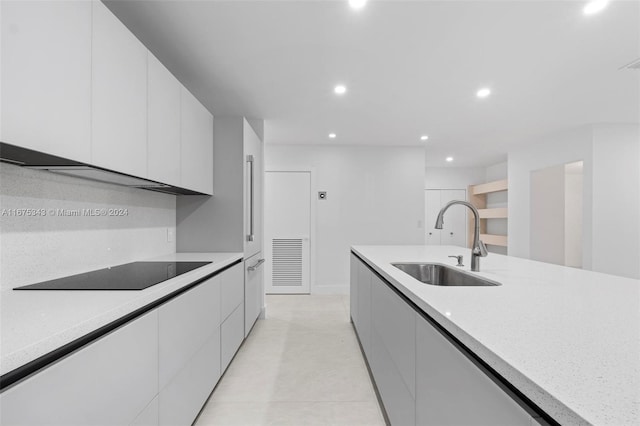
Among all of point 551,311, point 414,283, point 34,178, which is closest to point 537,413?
point 551,311

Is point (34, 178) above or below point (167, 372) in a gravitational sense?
above

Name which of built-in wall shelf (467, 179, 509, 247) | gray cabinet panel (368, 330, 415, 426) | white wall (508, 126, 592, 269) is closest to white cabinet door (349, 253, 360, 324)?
gray cabinet panel (368, 330, 415, 426)

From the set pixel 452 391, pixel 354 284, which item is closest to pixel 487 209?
pixel 354 284

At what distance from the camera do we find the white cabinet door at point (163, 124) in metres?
1.79

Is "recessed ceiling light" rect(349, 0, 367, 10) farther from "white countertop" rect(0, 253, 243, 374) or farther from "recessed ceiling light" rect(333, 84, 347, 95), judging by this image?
"white countertop" rect(0, 253, 243, 374)

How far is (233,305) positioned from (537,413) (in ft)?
7.41

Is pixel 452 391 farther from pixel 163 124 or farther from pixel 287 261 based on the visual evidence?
pixel 287 261

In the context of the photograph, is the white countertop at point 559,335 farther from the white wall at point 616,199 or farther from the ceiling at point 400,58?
the white wall at point 616,199

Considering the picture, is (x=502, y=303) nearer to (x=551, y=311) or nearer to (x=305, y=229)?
(x=551, y=311)

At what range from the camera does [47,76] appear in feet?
3.52

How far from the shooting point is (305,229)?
518 centimetres

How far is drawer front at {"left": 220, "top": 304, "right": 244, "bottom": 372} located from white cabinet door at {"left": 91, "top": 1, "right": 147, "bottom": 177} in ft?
4.08

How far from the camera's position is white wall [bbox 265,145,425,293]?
17.1 feet

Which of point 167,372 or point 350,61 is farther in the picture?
point 350,61
